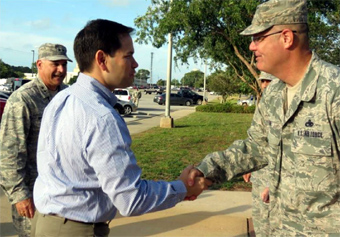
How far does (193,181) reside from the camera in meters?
2.31

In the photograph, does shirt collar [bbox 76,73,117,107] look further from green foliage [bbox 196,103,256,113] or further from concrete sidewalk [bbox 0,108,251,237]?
green foliage [bbox 196,103,256,113]

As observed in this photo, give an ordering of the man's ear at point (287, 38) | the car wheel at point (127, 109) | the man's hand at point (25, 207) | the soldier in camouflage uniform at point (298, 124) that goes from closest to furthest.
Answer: the soldier in camouflage uniform at point (298, 124), the man's ear at point (287, 38), the man's hand at point (25, 207), the car wheel at point (127, 109)

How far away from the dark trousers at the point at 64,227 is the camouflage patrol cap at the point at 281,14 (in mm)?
1423

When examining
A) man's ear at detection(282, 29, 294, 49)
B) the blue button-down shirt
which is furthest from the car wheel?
the blue button-down shirt

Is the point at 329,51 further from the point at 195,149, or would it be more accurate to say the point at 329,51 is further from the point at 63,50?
the point at 63,50

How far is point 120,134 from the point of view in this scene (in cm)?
171

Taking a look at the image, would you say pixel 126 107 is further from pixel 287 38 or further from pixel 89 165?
pixel 89 165

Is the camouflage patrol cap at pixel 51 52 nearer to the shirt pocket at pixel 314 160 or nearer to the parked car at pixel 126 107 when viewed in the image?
the shirt pocket at pixel 314 160

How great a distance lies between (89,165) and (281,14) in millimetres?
1367

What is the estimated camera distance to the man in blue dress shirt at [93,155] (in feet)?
5.54

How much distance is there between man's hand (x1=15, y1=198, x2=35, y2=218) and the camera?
2961 millimetres

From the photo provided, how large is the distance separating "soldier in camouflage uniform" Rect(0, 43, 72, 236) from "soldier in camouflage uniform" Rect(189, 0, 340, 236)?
1443 millimetres

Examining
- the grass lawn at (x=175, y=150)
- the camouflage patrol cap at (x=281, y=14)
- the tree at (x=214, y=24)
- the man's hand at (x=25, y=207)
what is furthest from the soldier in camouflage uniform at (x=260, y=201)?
the tree at (x=214, y=24)

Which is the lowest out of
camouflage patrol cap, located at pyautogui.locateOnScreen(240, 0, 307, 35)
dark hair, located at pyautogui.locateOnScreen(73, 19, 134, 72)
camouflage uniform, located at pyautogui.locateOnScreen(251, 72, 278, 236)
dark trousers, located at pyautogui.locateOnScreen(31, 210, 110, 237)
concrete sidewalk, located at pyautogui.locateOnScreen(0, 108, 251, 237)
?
concrete sidewalk, located at pyautogui.locateOnScreen(0, 108, 251, 237)
